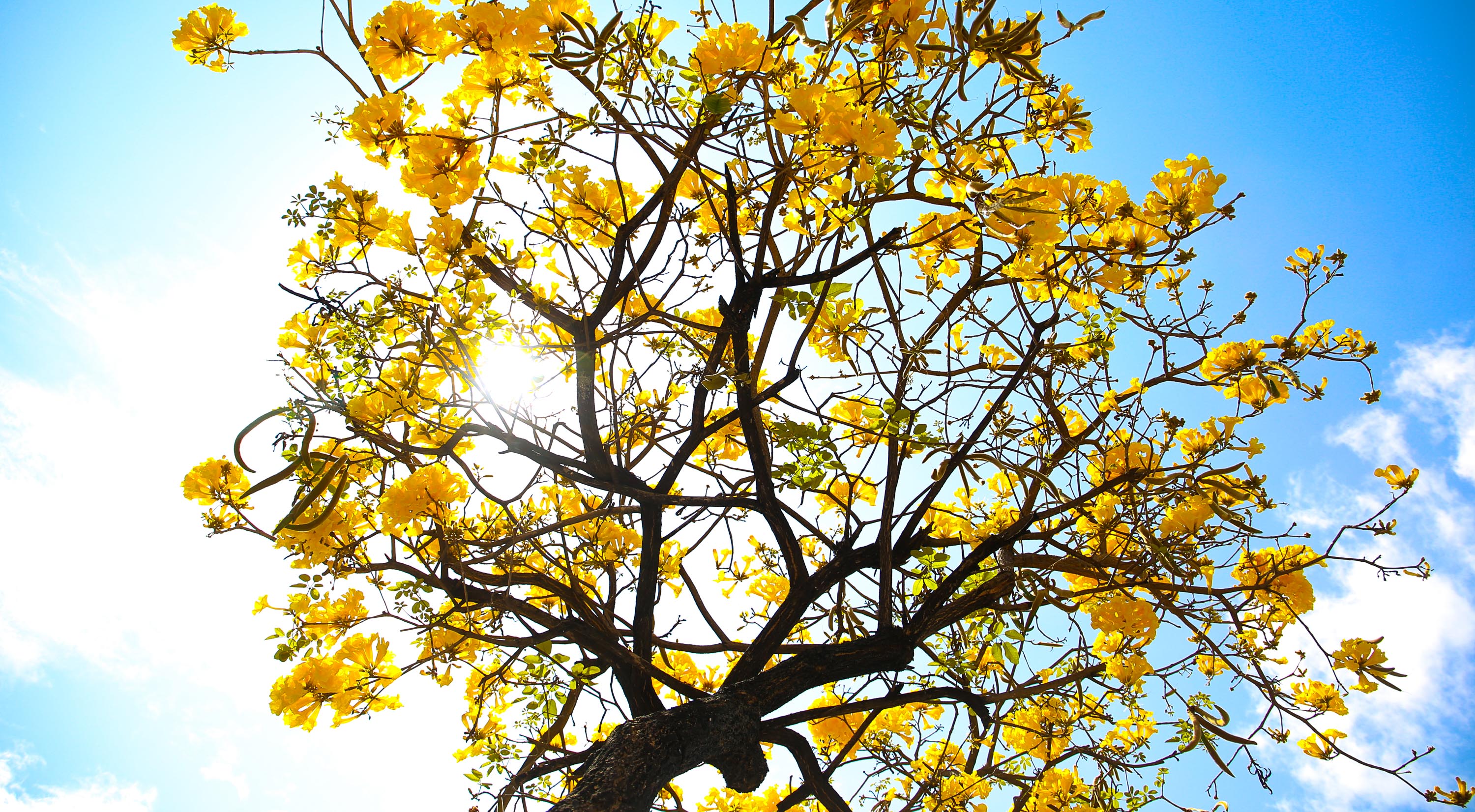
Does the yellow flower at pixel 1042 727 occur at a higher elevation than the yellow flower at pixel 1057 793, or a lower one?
higher

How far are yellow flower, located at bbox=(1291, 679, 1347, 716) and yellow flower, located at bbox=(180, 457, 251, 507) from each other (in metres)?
2.98

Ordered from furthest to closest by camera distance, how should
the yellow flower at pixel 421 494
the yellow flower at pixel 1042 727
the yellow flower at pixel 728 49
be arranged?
the yellow flower at pixel 1042 727
the yellow flower at pixel 421 494
the yellow flower at pixel 728 49

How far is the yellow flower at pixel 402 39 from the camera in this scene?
151 cm

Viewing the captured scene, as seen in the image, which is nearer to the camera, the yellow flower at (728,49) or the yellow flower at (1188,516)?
the yellow flower at (728,49)

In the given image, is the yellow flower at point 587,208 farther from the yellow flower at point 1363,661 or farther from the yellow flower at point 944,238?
the yellow flower at point 1363,661

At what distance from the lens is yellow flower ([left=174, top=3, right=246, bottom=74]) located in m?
1.69

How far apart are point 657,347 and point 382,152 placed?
2.80 ft

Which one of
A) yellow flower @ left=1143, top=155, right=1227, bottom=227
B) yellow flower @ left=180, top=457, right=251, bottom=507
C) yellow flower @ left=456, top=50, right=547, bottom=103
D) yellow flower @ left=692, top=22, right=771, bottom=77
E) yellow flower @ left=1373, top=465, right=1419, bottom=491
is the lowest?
yellow flower @ left=1373, top=465, right=1419, bottom=491

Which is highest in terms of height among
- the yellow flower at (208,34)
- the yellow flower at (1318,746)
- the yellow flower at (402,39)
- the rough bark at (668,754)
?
the yellow flower at (208,34)

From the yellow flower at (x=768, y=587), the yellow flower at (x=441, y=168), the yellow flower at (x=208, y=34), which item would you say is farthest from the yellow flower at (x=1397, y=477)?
the yellow flower at (x=208, y=34)

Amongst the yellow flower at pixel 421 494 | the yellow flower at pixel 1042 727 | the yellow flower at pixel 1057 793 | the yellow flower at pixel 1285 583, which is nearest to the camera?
the yellow flower at pixel 421 494

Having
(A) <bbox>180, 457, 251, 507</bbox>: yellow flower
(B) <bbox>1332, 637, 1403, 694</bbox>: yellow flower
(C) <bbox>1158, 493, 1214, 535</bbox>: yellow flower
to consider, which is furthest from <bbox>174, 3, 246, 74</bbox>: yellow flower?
(B) <bbox>1332, 637, 1403, 694</bbox>: yellow flower

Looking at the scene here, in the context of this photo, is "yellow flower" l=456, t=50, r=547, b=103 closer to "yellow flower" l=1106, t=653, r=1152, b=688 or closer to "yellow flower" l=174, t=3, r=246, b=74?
"yellow flower" l=174, t=3, r=246, b=74

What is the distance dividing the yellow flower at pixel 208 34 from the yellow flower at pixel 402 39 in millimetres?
402
